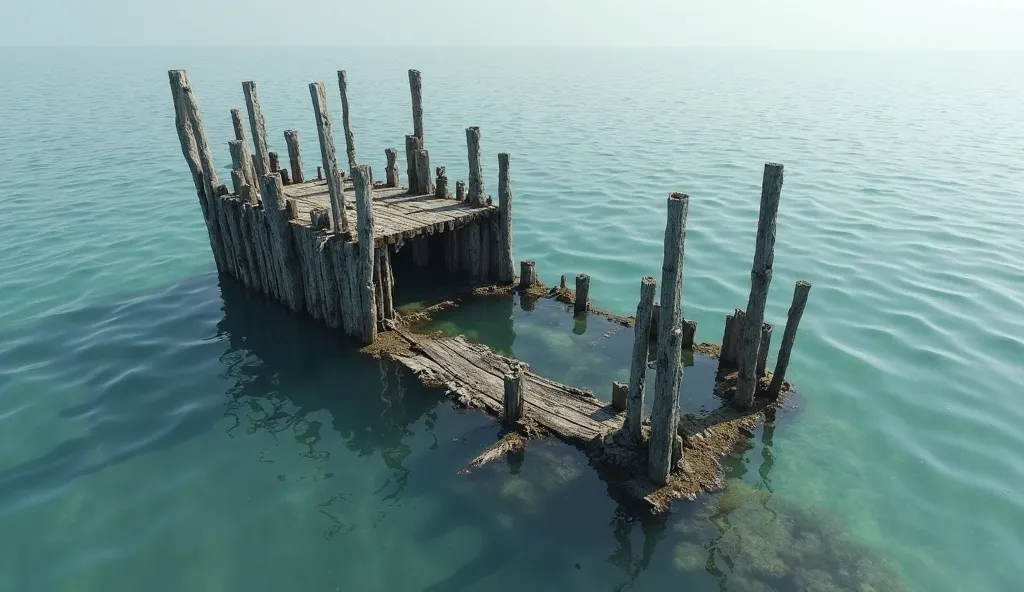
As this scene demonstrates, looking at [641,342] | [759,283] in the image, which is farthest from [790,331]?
[641,342]

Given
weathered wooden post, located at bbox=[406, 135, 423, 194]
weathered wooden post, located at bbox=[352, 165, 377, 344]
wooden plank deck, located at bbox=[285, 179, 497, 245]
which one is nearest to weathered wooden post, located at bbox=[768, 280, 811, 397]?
wooden plank deck, located at bbox=[285, 179, 497, 245]

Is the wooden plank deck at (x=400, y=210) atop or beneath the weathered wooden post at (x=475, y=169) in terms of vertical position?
beneath

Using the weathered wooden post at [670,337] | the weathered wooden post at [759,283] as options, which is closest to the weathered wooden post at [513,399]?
the weathered wooden post at [670,337]

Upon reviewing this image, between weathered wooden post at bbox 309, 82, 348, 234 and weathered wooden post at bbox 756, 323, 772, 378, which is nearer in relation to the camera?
weathered wooden post at bbox 756, 323, 772, 378

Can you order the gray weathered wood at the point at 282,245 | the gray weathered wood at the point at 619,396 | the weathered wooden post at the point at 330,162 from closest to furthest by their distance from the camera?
1. the gray weathered wood at the point at 619,396
2. the weathered wooden post at the point at 330,162
3. the gray weathered wood at the point at 282,245

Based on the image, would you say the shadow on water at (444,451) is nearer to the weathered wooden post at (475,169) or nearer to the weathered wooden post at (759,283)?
the weathered wooden post at (759,283)

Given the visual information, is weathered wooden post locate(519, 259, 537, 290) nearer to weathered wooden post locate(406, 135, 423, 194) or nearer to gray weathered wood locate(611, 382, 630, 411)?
weathered wooden post locate(406, 135, 423, 194)

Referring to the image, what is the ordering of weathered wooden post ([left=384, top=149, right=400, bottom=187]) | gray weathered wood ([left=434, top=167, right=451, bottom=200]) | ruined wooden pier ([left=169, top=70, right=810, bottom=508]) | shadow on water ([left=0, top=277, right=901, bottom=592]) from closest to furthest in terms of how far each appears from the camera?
shadow on water ([left=0, top=277, right=901, bottom=592]), ruined wooden pier ([left=169, top=70, right=810, bottom=508]), gray weathered wood ([left=434, top=167, right=451, bottom=200]), weathered wooden post ([left=384, top=149, right=400, bottom=187])
